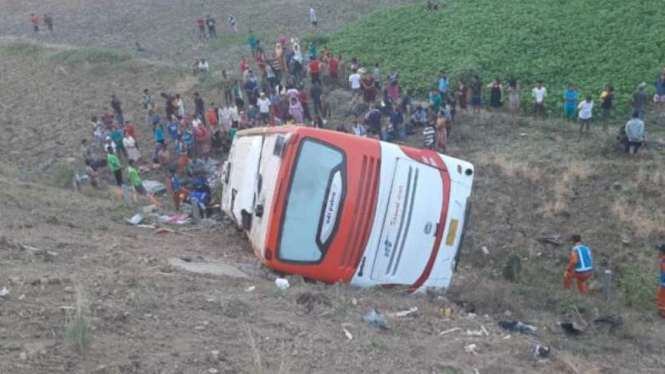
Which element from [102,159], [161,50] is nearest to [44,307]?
[102,159]

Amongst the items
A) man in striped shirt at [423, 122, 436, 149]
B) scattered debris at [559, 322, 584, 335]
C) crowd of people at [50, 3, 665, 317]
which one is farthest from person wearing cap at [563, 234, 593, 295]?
man in striped shirt at [423, 122, 436, 149]

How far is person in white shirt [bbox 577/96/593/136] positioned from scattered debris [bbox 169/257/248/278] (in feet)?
35.8

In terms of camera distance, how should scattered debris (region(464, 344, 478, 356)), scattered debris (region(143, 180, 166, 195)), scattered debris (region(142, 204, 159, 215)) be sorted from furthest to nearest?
scattered debris (region(143, 180, 166, 195))
scattered debris (region(142, 204, 159, 215))
scattered debris (region(464, 344, 478, 356))

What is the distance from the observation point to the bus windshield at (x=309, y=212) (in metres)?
9.97

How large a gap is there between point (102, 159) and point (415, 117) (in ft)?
25.6

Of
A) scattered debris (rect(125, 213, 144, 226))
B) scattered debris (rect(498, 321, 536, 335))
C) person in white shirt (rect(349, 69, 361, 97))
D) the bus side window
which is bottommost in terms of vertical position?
A: scattered debris (rect(498, 321, 536, 335))

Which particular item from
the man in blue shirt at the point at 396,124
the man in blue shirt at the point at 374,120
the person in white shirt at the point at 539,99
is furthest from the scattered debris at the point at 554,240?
the person in white shirt at the point at 539,99

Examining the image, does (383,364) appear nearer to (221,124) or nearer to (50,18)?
(221,124)

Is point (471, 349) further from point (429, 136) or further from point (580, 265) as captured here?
point (429, 136)

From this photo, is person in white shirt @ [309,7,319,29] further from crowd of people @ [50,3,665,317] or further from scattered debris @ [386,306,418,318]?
scattered debris @ [386,306,418,318]

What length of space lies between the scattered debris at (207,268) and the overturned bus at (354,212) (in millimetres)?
456

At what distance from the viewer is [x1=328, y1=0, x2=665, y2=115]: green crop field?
853 inches

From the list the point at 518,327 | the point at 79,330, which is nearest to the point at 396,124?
the point at 518,327

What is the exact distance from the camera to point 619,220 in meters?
14.7
